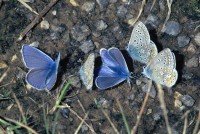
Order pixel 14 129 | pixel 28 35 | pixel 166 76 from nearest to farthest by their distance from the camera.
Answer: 1. pixel 14 129
2. pixel 166 76
3. pixel 28 35

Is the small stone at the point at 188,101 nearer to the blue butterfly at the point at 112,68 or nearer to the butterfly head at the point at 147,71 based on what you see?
the butterfly head at the point at 147,71

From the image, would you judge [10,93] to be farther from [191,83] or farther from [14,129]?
[191,83]

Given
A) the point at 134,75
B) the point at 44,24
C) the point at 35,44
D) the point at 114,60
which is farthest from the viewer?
the point at 44,24

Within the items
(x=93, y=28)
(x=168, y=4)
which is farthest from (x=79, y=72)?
(x=168, y=4)

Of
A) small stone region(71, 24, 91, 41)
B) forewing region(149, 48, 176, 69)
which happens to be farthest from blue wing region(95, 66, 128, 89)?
small stone region(71, 24, 91, 41)

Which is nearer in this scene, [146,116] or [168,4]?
[146,116]

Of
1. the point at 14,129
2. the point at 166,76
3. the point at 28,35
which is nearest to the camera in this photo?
the point at 14,129

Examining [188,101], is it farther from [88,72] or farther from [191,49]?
[88,72]

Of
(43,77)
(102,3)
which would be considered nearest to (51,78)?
(43,77)

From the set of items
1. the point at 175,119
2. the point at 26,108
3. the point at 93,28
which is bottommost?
the point at 175,119
